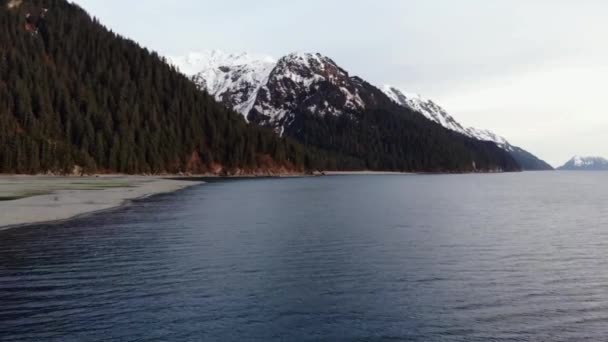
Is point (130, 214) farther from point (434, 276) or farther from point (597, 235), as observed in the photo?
point (597, 235)

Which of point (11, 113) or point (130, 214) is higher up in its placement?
point (11, 113)

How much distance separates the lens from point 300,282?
1071 inches

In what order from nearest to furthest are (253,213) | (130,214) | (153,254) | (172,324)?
(172,324)
(153,254)
(130,214)
(253,213)

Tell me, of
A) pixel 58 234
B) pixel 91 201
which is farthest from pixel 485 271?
pixel 91 201

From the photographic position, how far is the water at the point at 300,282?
1962cm

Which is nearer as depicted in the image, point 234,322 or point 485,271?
point 234,322

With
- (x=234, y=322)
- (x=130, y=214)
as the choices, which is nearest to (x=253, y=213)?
(x=130, y=214)

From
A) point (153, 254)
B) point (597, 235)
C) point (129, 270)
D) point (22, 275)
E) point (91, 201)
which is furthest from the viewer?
point (91, 201)

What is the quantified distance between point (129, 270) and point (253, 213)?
114 feet

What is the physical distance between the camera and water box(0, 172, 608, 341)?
773 inches

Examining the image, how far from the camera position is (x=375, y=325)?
789 inches

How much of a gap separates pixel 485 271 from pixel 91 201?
2211 inches

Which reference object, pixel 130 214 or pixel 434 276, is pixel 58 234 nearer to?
pixel 130 214

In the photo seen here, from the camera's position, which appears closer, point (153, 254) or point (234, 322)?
point (234, 322)
